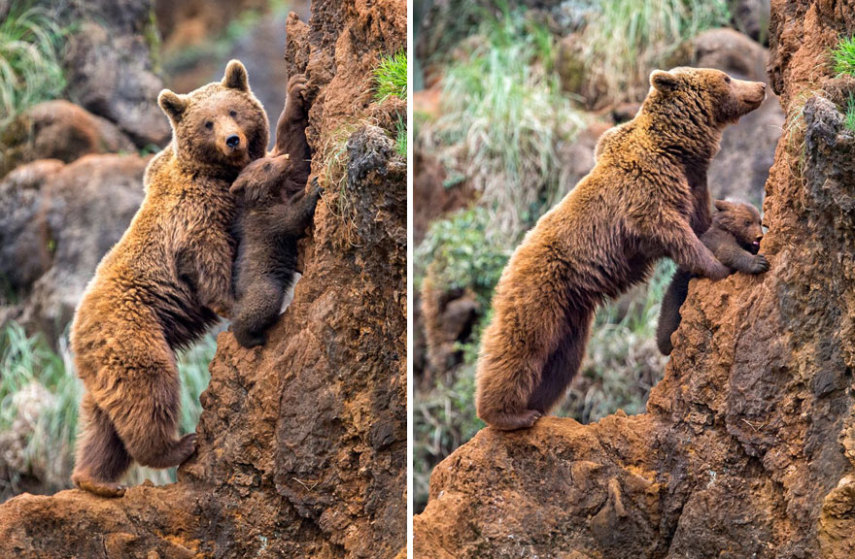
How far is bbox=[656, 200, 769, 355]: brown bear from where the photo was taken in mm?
2969

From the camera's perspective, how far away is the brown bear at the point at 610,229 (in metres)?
3.30

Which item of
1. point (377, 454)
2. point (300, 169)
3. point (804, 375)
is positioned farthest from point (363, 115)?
point (804, 375)

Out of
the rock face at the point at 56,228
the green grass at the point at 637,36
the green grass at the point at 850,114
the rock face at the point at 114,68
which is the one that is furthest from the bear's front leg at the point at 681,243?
the rock face at the point at 114,68

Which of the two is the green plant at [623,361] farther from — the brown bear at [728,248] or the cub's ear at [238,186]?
the cub's ear at [238,186]

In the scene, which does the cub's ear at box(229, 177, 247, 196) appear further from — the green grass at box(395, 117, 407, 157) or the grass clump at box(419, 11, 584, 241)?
the grass clump at box(419, 11, 584, 241)

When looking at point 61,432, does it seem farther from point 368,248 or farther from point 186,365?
point 368,248

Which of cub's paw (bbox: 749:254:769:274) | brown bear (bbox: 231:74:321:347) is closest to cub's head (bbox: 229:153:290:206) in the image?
brown bear (bbox: 231:74:321:347)

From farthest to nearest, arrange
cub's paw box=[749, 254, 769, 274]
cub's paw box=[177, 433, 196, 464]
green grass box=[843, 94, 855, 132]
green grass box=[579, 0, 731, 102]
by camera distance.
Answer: green grass box=[579, 0, 731, 102]
cub's paw box=[177, 433, 196, 464]
cub's paw box=[749, 254, 769, 274]
green grass box=[843, 94, 855, 132]

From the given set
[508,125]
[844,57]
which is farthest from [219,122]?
[508,125]

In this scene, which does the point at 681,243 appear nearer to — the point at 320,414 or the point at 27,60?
the point at 320,414

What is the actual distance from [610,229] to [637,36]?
2129 mm

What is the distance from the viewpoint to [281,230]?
10.6 feet

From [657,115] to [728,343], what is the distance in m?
0.89

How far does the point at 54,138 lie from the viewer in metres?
4.64
